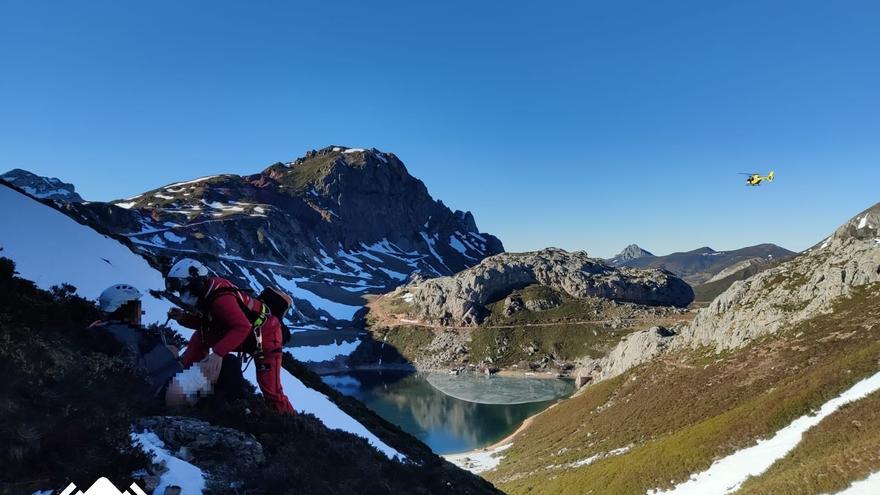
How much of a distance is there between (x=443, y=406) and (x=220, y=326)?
107688 mm

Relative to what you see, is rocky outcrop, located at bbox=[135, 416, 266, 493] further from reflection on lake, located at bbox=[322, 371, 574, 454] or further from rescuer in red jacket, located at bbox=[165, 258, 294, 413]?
reflection on lake, located at bbox=[322, 371, 574, 454]

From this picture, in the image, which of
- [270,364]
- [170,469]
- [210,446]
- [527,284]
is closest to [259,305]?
[270,364]

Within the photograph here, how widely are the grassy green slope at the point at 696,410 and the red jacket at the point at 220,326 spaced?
19.6m

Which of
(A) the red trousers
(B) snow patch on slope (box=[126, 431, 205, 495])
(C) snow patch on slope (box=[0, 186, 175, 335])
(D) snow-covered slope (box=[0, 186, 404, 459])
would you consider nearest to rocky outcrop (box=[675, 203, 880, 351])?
(D) snow-covered slope (box=[0, 186, 404, 459])

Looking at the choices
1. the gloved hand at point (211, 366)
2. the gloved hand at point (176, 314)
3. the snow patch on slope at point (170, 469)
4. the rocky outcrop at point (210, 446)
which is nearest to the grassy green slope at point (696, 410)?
the rocky outcrop at point (210, 446)

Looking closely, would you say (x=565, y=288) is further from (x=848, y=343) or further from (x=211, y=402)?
(x=211, y=402)

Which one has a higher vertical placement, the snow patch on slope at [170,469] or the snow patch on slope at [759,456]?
the snow patch on slope at [170,469]

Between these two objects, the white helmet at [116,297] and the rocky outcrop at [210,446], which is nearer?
the rocky outcrop at [210,446]

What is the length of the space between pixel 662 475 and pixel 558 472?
15.3m

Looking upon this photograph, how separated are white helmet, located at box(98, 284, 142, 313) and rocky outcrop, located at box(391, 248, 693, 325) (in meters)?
162

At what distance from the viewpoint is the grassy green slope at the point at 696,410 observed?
91.9ft

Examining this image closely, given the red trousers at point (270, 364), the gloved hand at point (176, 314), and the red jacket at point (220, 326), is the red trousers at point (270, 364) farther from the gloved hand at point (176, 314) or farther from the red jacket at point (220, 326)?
the gloved hand at point (176, 314)

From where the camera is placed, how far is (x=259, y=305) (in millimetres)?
9109

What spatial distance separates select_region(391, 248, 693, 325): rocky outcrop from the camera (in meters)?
174
